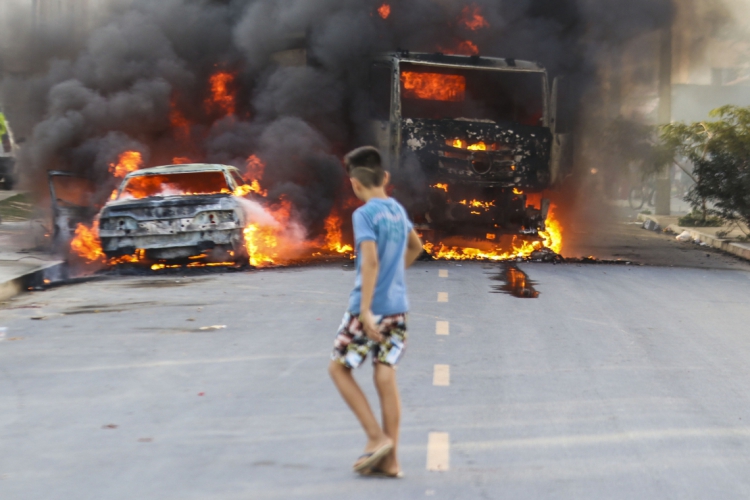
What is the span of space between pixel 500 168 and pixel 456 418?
10290 millimetres

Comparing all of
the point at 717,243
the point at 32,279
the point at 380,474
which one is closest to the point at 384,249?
the point at 380,474

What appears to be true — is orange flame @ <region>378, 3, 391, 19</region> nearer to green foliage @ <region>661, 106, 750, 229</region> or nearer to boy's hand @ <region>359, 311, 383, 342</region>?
green foliage @ <region>661, 106, 750, 229</region>

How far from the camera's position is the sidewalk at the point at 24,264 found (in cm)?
1144

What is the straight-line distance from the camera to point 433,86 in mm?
15453

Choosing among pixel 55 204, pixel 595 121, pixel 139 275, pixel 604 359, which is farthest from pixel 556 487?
pixel 595 121

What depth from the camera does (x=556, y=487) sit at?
13.9 feet

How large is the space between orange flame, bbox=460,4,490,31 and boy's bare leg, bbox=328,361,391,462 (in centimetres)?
1582

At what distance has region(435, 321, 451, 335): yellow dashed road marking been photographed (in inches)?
324

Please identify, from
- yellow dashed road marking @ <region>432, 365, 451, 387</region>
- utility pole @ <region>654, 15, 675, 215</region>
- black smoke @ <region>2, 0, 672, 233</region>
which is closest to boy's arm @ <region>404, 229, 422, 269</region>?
yellow dashed road marking @ <region>432, 365, 451, 387</region>

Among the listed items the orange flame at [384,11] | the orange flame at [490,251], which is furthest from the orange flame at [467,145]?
the orange flame at [384,11]

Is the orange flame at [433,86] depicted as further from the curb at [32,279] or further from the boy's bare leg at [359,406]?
the boy's bare leg at [359,406]

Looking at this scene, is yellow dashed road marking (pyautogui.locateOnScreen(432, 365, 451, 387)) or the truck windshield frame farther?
the truck windshield frame

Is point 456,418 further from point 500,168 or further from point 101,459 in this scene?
point 500,168

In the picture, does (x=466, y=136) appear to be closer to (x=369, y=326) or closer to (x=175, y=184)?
(x=175, y=184)
